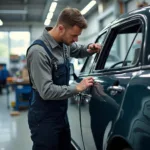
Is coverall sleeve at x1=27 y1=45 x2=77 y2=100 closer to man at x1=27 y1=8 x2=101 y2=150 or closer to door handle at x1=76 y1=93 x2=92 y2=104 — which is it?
A: man at x1=27 y1=8 x2=101 y2=150

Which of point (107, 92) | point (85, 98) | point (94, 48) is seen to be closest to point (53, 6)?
point (94, 48)

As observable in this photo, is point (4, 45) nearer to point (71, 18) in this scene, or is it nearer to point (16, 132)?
point (16, 132)

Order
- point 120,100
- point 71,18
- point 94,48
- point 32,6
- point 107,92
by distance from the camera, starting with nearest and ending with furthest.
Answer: point 120,100 < point 107,92 < point 71,18 < point 94,48 < point 32,6

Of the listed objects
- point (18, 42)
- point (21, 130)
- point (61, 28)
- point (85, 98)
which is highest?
point (18, 42)

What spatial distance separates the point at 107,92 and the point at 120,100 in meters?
0.21

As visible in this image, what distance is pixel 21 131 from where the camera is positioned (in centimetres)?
500

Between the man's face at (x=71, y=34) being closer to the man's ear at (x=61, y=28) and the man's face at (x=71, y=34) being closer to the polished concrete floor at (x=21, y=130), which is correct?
the man's ear at (x=61, y=28)

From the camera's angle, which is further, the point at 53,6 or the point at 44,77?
the point at 53,6

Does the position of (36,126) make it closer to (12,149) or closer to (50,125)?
(50,125)

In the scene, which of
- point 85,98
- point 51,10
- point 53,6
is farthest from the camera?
point 51,10

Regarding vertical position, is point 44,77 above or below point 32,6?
below

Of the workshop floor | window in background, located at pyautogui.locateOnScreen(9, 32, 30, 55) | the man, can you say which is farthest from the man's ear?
window in background, located at pyautogui.locateOnScreen(9, 32, 30, 55)

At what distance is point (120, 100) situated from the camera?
4.97ft

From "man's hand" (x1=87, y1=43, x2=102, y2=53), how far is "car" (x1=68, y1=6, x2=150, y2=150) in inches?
1.8
